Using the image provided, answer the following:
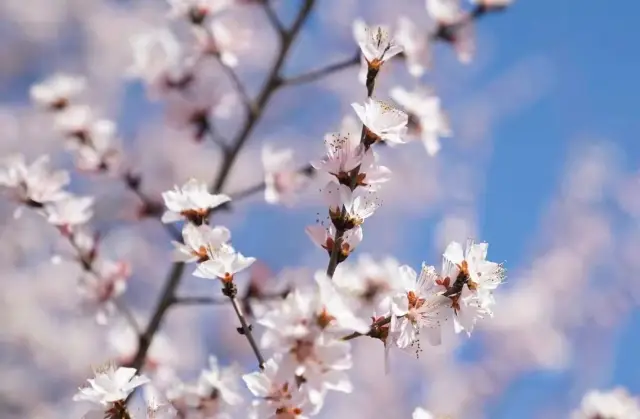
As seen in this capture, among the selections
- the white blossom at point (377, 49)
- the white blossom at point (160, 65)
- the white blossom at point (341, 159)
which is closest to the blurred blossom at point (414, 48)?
the white blossom at point (160, 65)

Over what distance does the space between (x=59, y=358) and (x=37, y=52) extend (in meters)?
2.84

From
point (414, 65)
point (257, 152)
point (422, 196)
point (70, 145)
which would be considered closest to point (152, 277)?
point (257, 152)

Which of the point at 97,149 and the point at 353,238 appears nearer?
the point at 353,238

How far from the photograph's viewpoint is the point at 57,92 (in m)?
3.08

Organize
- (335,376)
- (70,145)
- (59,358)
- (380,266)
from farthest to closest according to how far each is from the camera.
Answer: (59,358) < (70,145) < (380,266) < (335,376)

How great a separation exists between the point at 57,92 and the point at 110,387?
1804 millimetres

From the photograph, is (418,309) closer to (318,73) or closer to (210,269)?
(210,269)

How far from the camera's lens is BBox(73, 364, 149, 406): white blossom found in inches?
61.4

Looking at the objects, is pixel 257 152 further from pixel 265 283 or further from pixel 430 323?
pixel 430 323

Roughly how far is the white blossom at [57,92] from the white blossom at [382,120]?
1.75 m

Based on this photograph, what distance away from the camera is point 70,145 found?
301 cm

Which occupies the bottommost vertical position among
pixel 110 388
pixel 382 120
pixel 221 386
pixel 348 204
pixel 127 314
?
pixel 127 314

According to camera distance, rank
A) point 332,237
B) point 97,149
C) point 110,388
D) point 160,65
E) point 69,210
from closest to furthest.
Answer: point 110,388, point 332,237, point 69,210, point 97,149, point 160,65

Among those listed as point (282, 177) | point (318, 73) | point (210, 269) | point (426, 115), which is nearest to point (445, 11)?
point (426, 115)
